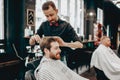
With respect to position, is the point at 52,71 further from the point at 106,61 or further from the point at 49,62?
the point at 106,61

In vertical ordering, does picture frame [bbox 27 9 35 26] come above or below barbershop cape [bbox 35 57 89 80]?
above

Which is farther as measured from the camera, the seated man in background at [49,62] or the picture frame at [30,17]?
the picture frame at [30,17]

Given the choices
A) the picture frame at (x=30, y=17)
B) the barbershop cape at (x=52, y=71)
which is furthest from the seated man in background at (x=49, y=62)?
the picture frame at (x=30, y=17)

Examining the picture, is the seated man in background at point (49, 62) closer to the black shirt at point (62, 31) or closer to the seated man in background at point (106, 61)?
the black shirt at point (62, 31)

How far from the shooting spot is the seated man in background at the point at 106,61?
11.5ft

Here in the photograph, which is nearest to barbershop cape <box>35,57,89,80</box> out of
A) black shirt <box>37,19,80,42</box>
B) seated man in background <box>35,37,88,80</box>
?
seated man in background <box>35,37,88,80</box>

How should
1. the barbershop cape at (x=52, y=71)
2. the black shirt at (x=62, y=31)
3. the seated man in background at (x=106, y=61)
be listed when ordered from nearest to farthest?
the barbershop cape at (x=52, y=71) → the black shirt at (x=62, y=31) → the seated man in background at (x=106, y=61)

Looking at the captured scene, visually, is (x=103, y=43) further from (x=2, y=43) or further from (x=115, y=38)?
(x=115, y=38)

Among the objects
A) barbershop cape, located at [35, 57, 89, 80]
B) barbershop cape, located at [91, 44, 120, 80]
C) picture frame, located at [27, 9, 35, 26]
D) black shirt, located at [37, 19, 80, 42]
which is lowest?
barbershop cape, located at [91, 44, 120, 80]

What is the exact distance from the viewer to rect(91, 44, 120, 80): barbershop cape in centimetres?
352

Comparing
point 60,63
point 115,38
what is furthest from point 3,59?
point 115,38

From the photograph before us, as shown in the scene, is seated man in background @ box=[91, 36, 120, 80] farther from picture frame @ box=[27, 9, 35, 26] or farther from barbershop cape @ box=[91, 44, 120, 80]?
picture frame @ box=[27, 9, 35, 26]

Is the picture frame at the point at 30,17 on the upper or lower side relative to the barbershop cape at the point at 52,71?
upper

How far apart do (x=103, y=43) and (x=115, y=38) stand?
12242 mm
